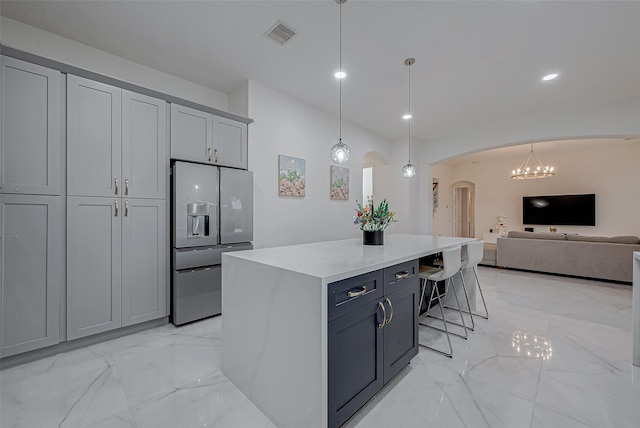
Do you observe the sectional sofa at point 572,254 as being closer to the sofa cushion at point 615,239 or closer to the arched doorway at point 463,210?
the sofa cushion at point 615,239

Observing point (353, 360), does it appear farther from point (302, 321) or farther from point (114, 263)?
point (114, 263)

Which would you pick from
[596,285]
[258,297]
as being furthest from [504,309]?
[258,297]

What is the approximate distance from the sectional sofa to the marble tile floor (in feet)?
7.85

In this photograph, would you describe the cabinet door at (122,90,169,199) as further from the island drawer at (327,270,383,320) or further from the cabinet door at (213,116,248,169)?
the island drawer at (327,270,383,320)

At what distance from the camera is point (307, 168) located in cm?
421

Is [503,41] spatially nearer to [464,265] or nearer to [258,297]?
[464,265]

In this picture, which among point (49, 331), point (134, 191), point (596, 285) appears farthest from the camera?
point (596, 285)

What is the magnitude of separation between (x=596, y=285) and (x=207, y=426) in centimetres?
585

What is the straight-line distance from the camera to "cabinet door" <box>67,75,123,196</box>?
2.23 metres

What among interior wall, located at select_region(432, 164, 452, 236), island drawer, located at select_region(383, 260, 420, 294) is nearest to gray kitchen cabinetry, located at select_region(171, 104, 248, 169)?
island drawer, located at select_region(383, 260, 420, 294)

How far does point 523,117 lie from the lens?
4691mm

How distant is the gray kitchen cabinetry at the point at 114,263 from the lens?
7.39 feet

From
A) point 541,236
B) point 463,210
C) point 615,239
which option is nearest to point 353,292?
point 541,236

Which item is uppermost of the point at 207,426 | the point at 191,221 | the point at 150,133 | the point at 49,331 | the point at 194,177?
the point at 150,133
